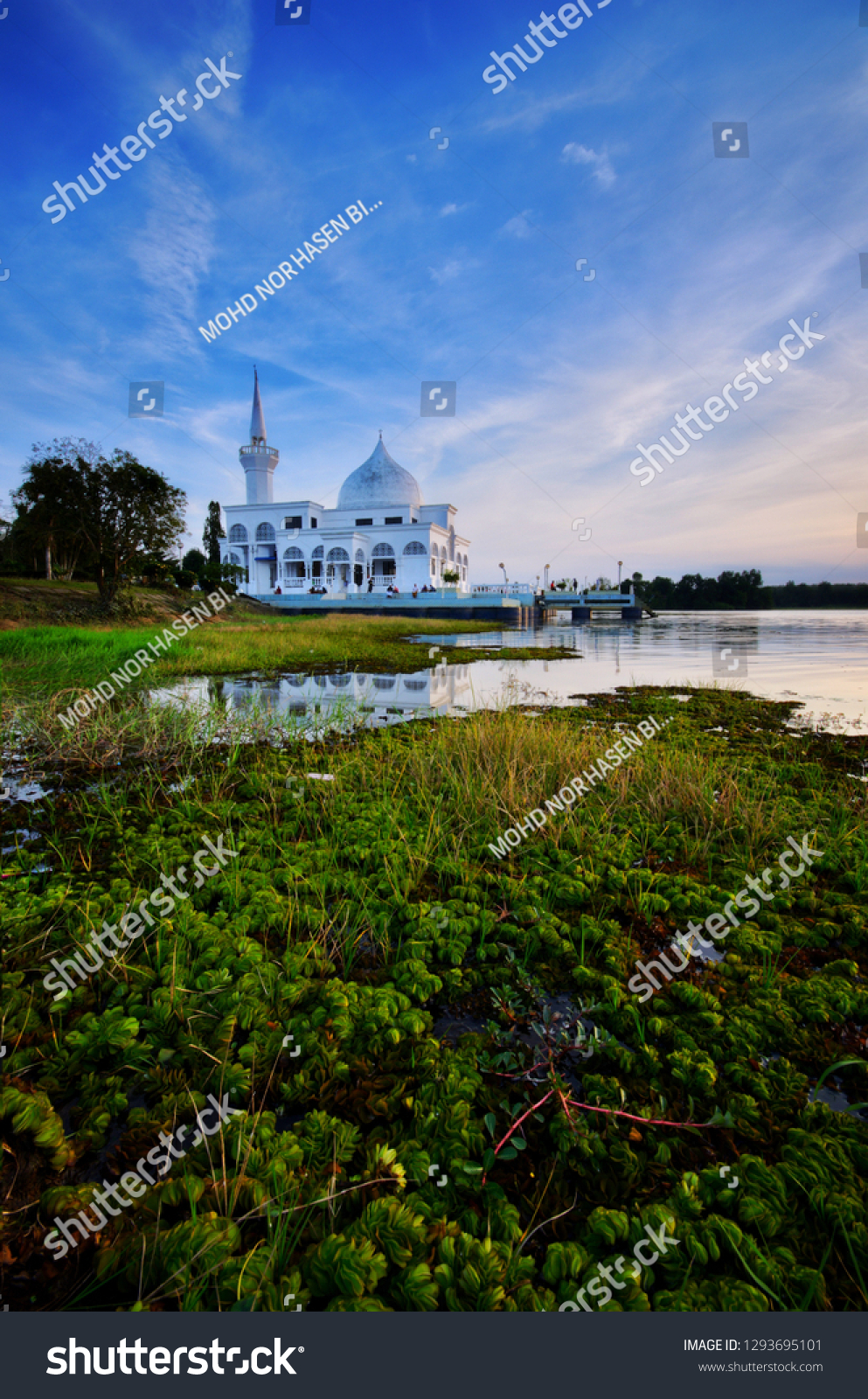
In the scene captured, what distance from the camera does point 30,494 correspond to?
59.4 feet

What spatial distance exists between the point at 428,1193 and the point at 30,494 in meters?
22.2

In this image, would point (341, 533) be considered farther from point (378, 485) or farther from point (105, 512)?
point (105, 512)

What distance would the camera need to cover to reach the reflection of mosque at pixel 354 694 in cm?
795

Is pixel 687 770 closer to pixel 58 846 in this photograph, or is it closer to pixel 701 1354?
pixel 701 1354

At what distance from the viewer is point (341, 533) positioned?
1949 inches

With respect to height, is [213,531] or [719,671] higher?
[213,531]

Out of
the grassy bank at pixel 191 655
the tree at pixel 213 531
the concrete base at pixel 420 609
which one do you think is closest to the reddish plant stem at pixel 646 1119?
the grassy bank at pixel 191 655

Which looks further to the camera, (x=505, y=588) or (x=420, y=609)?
(x=505, y=588)

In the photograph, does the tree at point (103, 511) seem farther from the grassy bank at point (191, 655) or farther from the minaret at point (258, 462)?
the minaret at point (258, 462)

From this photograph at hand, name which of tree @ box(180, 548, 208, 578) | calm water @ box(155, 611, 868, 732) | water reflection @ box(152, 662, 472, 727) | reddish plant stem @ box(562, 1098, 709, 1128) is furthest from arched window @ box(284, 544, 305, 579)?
reddish plant stem @ box(562, 1098, 709, 1128)

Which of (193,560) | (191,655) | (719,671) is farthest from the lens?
(193,560)

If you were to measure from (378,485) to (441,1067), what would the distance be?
57.5 meters

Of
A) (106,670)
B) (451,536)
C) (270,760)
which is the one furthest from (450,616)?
(270,760)

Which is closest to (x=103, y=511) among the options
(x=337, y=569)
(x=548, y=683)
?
(x=548, y=683)
